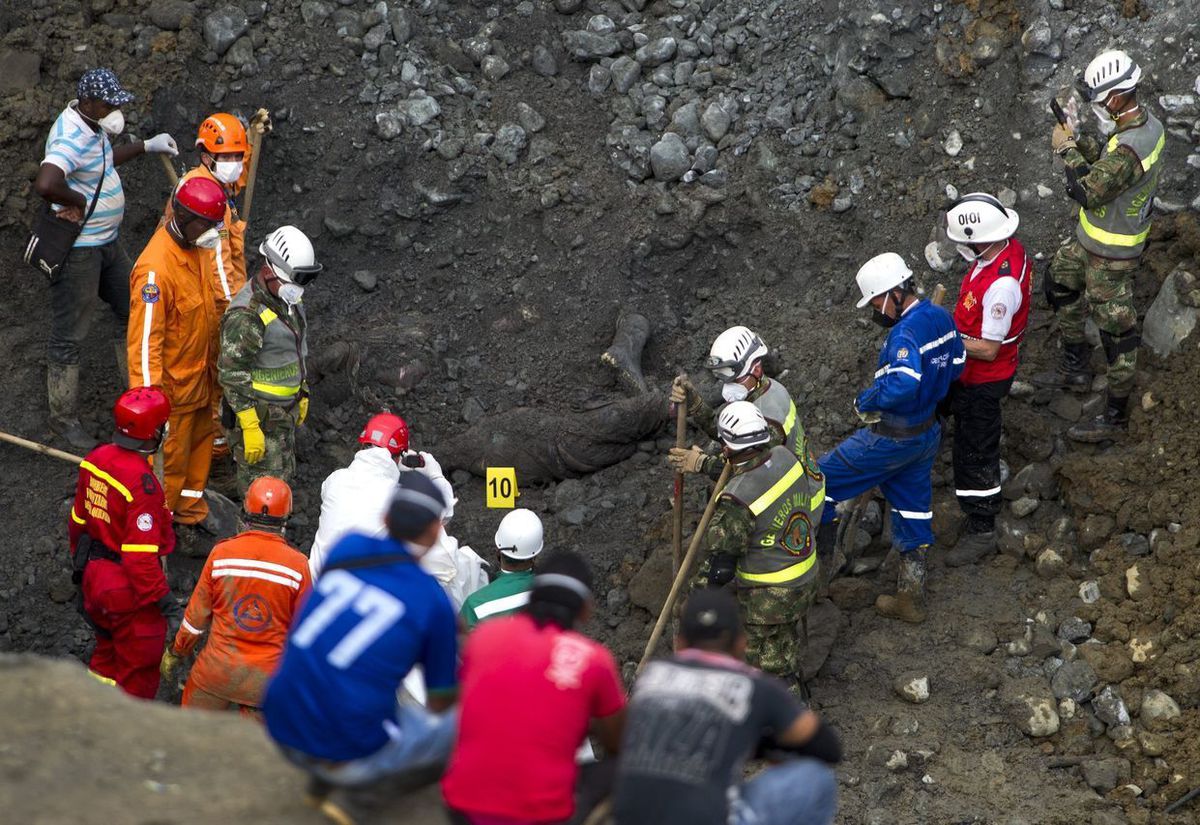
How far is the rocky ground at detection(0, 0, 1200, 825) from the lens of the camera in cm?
889

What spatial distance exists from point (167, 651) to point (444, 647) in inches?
129

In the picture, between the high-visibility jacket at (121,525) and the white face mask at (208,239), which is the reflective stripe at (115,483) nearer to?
the high-visibility jacket at (121,525)

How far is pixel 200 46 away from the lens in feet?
36.3

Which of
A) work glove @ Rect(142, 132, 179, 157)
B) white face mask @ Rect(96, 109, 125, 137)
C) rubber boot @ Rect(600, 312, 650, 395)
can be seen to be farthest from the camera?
rubber boot @ Rect(600, 312, 650, 395)

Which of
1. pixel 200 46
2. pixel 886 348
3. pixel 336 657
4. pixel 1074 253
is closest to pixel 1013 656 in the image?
pixel 886 348

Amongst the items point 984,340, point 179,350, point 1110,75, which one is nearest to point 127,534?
point 179,350

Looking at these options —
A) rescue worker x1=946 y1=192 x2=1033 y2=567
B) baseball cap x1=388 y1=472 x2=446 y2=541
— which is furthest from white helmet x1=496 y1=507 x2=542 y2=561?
rescue worker x1=946 y1=192 x2=1033 y2=567

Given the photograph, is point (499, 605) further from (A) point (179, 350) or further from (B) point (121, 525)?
(A) point (179, 350)

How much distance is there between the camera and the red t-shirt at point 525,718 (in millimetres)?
4523

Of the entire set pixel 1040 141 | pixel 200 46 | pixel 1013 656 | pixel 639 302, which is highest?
pixel 200 46

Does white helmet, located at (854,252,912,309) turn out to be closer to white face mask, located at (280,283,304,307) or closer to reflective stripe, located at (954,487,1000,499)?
reflective stripe, located at (954,487,1000,499)

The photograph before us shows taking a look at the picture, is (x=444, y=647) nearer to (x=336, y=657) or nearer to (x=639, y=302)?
(x=336, y=657)

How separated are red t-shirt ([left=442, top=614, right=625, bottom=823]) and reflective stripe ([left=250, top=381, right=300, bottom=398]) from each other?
4318 millimetres

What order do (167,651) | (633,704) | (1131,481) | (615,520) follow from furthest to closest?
(615,520), (1131,481), (167,651), (633,704)
